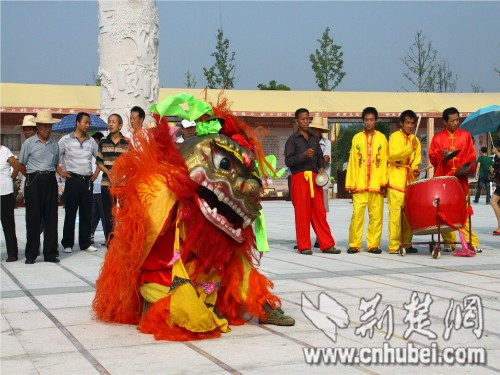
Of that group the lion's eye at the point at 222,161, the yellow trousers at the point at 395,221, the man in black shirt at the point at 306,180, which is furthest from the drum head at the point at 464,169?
the lion's eye at the point at 222,161

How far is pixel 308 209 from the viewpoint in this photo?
31.3 feet

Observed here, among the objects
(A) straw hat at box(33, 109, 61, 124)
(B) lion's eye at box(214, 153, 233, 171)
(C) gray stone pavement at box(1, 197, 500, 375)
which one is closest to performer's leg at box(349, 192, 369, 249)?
(C) gray stone pavement at box(1, 197, 500, 375)

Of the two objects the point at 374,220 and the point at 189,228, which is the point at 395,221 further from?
the point at 189,228

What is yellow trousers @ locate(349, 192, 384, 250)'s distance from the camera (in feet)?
30.9

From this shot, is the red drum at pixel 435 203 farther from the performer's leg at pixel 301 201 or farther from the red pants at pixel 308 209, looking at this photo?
the performer's leg at pixel 301 201

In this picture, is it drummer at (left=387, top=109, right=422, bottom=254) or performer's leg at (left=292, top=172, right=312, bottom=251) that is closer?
drummer at (left=387, top=109, right=422, bottom=254)

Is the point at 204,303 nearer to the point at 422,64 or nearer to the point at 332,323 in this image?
the point at 332,323

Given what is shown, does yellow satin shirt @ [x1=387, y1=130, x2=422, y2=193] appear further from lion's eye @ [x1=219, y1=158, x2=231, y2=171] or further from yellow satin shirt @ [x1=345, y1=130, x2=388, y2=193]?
lion's eye @ [x1=219, y1=158, x2=231, y2=171]

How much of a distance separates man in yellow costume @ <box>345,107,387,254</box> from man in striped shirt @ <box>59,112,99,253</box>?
326 cm

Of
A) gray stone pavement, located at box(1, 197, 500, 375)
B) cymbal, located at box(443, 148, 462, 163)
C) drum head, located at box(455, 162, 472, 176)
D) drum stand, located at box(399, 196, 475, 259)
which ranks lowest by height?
gray stone pavement, located at box(1, 197, 500, 375)

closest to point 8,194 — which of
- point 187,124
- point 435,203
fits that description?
point 187,124

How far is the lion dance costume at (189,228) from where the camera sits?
4.67 meters

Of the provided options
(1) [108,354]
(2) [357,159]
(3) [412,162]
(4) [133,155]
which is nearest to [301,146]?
(2) [357,159]

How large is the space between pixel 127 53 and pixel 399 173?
5.59 metres
